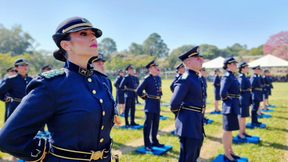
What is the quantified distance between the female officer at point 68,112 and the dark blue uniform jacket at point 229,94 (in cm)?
380

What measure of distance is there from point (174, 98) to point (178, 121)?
1.47 feet

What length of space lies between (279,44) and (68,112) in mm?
56789

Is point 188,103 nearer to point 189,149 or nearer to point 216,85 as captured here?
point 189,149

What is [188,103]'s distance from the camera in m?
3.70

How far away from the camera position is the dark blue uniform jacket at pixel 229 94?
4.96 meters

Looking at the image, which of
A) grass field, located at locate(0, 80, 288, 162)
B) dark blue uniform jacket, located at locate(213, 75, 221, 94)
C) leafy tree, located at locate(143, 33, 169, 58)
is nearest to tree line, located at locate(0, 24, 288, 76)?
leafy tree, located at locate(143, 33, 169, 58)

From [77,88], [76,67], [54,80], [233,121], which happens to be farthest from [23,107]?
[233,121]

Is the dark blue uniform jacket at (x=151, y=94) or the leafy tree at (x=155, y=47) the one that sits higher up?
the leafy tree at (x=155, y=47)

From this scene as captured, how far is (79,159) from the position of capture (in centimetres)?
172

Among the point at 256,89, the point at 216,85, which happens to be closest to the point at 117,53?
the point at 216,85

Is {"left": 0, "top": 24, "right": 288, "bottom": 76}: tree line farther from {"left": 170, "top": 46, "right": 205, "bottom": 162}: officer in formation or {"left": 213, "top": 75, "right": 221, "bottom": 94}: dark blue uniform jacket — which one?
{"left": 170, "top": 46, "right": 205, "bottom": 162}: officer in formation

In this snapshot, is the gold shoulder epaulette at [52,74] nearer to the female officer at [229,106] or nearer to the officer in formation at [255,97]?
the female officer at [229,106]

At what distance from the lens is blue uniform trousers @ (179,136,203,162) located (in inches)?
137

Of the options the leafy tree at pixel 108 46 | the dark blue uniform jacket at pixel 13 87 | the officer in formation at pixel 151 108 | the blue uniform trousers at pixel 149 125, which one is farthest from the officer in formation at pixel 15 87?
the leafy tree at pixel 108 46
